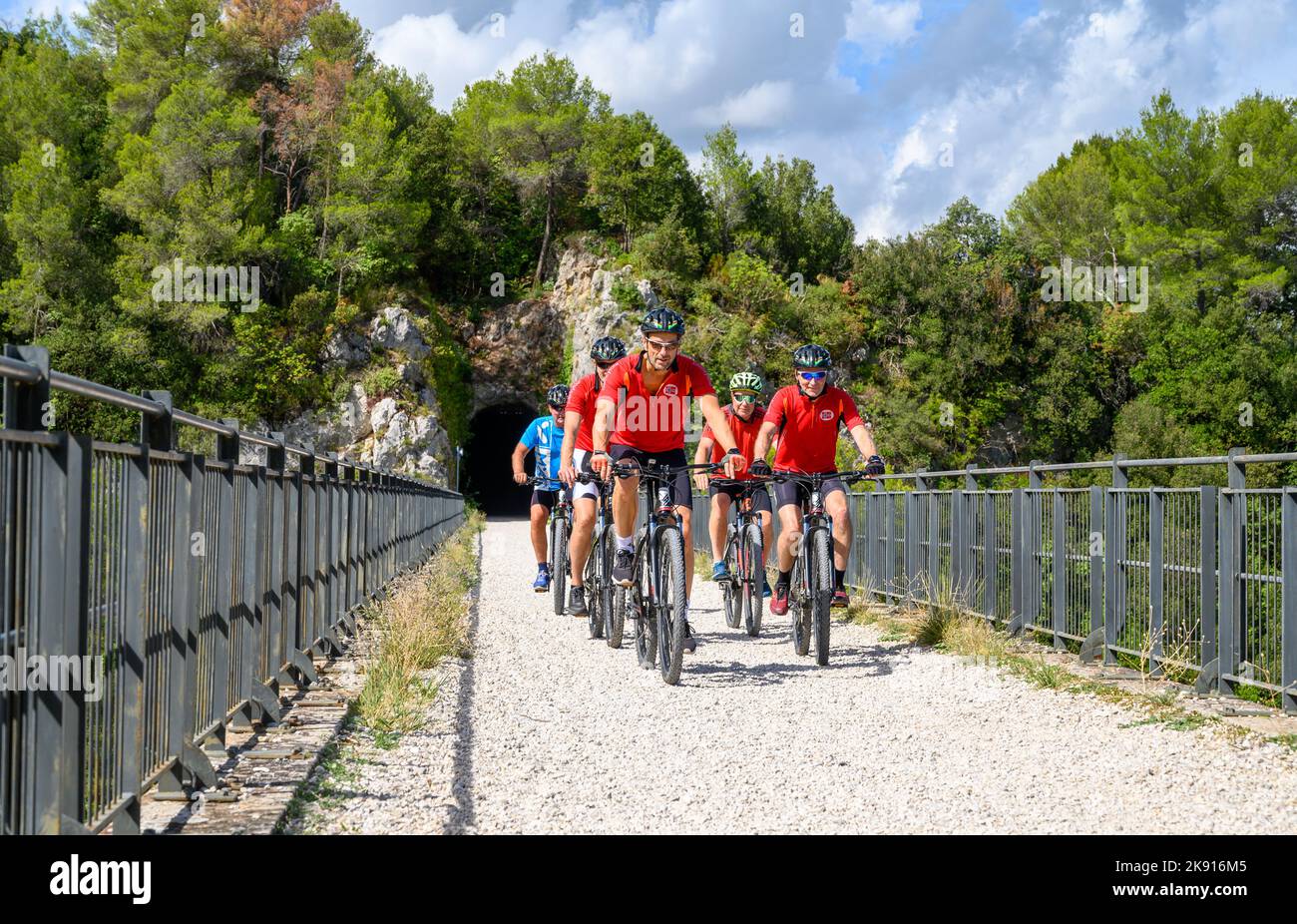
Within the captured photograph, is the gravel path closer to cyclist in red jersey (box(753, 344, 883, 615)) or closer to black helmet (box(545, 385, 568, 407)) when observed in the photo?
cyclist in red jersey (box(753, 344, 883, 615))

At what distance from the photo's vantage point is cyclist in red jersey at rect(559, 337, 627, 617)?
8344 mm

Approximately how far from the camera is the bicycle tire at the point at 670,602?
286 inches

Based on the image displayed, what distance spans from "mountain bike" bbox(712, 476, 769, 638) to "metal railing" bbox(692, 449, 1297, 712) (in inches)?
66.0

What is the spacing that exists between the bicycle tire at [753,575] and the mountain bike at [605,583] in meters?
1.17

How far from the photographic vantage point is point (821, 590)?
8133mm

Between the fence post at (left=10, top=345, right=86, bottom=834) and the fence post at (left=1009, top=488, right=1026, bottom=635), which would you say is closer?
the fence post at (left=10, top=345, right=86, bottom=834)

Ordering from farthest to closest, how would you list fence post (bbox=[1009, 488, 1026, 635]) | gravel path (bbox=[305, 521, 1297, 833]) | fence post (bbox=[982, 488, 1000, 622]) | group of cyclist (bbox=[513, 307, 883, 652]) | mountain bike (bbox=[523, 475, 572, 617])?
mountain bike (bbox=[523, 475, 572, 617]) < fence post (bbox=[982, 488, 1000, 622]) < fence post (bbox=[1009, 488, 1026, 635]) < group of cyclist (bbox=[513, 307, 883, 652]) < gravel path (bbox=[305, 521, 1297, 833])

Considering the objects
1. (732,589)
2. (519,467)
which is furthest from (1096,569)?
(519,467)

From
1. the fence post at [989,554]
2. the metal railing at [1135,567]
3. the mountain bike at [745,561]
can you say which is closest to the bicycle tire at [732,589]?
the mountain bike at [745,561]

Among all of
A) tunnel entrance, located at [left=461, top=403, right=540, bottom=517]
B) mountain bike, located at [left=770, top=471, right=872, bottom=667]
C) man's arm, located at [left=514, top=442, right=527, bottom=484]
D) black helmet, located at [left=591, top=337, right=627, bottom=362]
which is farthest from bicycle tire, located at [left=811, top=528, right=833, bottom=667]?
tunnel entrance, located at [left=461, top=403, right=540, bottom=517]

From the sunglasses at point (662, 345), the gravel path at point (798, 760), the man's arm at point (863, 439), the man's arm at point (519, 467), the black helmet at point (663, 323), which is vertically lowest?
the gravel path at point (798, 760)

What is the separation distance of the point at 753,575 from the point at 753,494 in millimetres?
666

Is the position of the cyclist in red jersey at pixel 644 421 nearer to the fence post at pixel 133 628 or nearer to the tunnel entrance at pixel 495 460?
the fence post at pixel 133 628
